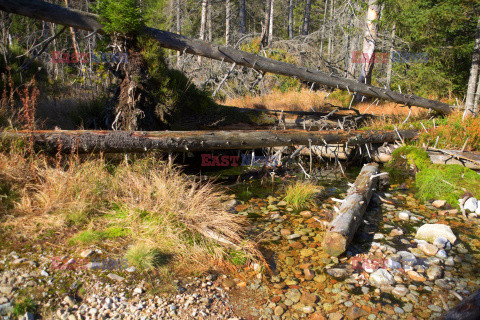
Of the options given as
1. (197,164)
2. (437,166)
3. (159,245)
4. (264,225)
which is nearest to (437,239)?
(264,225)

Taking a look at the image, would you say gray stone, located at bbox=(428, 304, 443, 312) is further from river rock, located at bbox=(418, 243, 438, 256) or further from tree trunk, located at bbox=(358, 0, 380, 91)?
tree trunk, located at bbox=(358, 0, 380, 91)

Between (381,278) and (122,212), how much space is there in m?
3.30

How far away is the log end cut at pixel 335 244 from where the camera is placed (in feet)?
13.1

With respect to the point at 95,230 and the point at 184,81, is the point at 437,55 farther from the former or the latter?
the point at 95,230

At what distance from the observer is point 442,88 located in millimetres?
12602

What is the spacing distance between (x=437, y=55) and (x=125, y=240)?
12.7 m

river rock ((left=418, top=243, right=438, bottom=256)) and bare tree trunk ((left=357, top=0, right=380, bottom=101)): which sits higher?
bare tree trunk ((left=357, top=0, right=380, bottom=101))

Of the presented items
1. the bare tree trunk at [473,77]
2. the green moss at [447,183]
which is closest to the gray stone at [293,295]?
the green moss at [447,183]

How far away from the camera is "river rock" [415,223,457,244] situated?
447 centimetres

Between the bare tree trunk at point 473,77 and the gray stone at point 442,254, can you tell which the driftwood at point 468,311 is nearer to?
the gray stone at point 442,254

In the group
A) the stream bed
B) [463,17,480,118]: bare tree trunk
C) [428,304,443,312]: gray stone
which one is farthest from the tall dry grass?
[463,17,480,118]: bare tree trunk

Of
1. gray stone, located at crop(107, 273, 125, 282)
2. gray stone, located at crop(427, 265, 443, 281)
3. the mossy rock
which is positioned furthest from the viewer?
the mossy rock

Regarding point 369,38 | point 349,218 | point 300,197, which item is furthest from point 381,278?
point 369,38

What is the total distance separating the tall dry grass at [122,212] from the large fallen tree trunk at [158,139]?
0.28 m
